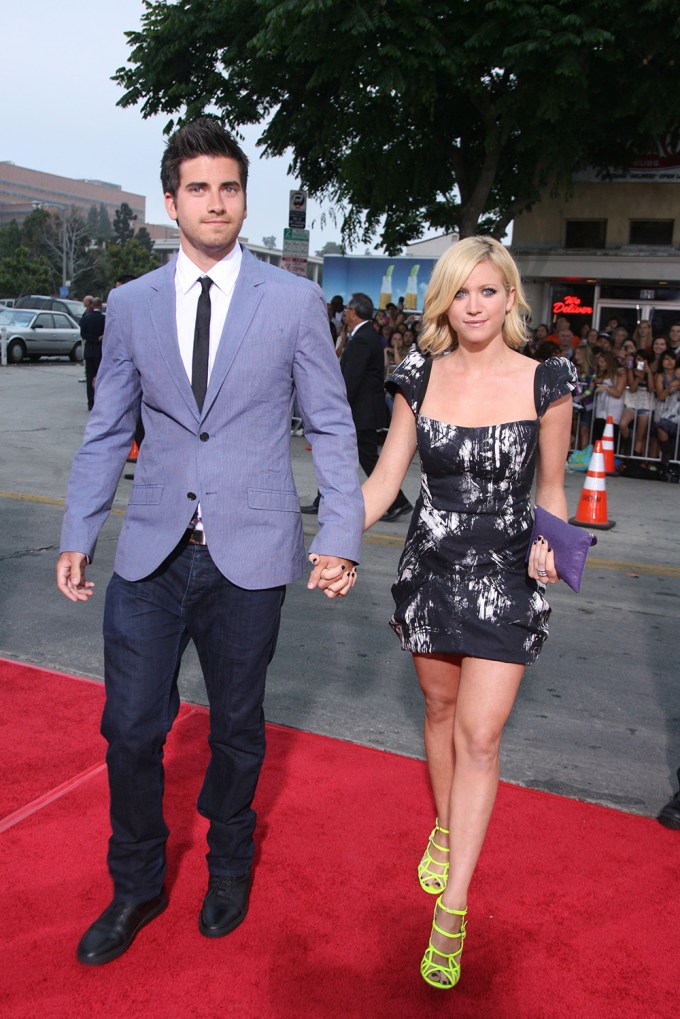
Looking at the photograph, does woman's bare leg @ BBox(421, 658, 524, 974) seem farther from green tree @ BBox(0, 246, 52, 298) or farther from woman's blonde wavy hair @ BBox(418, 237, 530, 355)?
green tree @ BBox(0, 246, 52, 298)

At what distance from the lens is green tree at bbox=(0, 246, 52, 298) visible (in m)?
66.2

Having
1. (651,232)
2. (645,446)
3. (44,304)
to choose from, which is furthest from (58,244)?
(645,446)

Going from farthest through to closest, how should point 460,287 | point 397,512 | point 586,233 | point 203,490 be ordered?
1. point 586,233
2. point 397,512
3. point 460,287
4. point 203,490

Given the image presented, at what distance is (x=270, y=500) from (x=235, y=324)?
48cm

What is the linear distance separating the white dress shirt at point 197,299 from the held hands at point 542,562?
36.0 inches

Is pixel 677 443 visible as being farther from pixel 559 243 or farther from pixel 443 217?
pixel 559 243

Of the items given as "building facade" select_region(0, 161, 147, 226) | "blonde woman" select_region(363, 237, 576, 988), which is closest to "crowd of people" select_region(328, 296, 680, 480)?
"blonde woman" select_region(363, 237, 576, 988)

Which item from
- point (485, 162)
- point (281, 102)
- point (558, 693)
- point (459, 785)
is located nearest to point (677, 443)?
point (485, 162)

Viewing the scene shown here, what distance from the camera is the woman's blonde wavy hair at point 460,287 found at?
2.90 meters

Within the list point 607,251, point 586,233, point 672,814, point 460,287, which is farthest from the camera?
point 586,233

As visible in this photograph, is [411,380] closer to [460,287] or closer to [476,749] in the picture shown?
[460,287]

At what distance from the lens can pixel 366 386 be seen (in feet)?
30.1

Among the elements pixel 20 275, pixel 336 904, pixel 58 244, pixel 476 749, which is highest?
pixel 58 244

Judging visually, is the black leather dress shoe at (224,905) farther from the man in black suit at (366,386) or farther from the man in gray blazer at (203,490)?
the man in black suit at (366,386)
